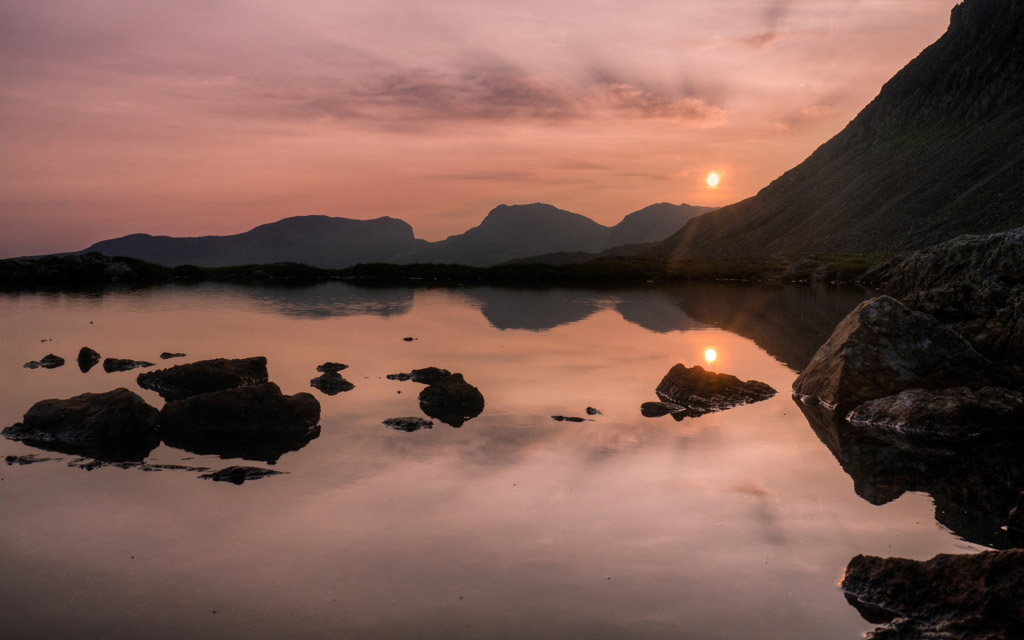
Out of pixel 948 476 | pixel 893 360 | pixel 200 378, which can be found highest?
pixel 893 360

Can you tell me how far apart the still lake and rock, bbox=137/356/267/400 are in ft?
2.14

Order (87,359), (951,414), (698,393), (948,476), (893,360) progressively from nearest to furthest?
1. (948,476)
2. (951,414)
3. (893,360)
4. (698,393)
5. (87,359)

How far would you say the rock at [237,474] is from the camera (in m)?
13.9

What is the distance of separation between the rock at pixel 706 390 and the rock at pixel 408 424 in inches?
287

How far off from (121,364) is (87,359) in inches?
72.0

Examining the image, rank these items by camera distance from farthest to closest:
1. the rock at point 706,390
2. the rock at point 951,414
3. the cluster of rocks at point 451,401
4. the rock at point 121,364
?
the rock at point 121,364, the rock at point 706,390, the cluster of rocks at point 451,401, the rock at point 951,414

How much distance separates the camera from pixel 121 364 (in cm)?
2789

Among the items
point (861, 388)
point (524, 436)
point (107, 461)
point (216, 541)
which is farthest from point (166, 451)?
point (861, 388)

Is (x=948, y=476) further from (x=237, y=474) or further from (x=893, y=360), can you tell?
(x=237, y=474)

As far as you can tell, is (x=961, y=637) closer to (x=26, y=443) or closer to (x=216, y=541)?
(x=216, y=541)

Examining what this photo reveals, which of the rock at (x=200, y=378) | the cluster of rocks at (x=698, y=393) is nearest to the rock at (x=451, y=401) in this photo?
the cluster of rocks at (x=698, y=393)

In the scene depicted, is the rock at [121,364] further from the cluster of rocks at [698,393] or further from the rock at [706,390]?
the rock at [706,390]

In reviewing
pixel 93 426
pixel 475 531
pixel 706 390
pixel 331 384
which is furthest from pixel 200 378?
pixel 706 390

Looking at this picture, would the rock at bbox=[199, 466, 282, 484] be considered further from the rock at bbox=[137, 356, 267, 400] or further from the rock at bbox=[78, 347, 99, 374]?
the rock at bbox=[78, 347, 99, 374]
